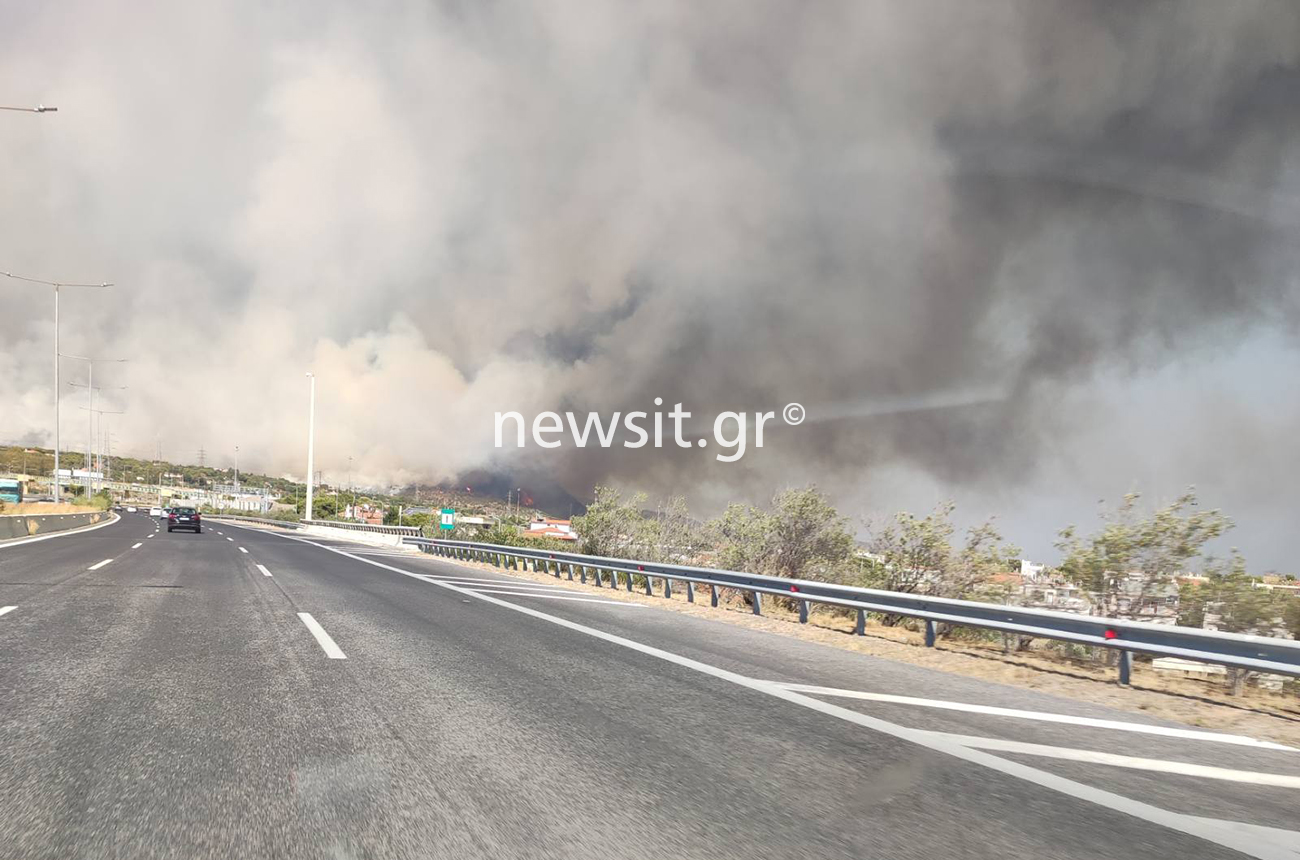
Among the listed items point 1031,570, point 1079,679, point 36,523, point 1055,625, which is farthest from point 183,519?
point 1079,679

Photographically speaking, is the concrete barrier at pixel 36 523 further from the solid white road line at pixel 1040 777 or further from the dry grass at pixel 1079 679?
the solid white road line at pixel 1040 777

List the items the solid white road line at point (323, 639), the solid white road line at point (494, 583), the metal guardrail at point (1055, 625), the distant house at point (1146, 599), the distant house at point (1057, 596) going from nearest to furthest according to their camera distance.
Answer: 1. the metal guardrail at point (1055, 625)
2. the solid white road line at point (323, 639)
3. the distant house at point (1146, 599)
4. the distant house at point (1057, 596)
5. the solid white road line at point (494, 583)

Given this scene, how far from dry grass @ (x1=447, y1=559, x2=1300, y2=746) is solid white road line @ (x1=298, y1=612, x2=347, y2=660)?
638 centimetres

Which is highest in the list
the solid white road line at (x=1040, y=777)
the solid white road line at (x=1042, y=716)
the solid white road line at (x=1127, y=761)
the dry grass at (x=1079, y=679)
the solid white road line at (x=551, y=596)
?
the solid white road line at (x=1040, y=777)

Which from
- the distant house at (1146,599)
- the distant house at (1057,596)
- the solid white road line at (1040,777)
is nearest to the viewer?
the solid white road line at (1040,777)

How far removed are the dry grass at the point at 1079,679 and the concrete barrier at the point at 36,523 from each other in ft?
89.2

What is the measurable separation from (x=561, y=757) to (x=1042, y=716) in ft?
14.3

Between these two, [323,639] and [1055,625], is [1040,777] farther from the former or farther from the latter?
[323,639]

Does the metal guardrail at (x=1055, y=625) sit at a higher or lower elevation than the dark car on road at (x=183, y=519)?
higher

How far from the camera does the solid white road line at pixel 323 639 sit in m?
7.57

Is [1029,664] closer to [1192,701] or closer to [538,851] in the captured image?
[1192,701]

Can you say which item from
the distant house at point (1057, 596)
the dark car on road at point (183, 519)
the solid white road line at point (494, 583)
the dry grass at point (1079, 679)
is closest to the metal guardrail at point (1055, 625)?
the dry grass at point (1079, 679)

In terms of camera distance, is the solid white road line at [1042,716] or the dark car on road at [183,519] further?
the dark car on road at [183,519]

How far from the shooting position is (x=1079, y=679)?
8.97 meters
